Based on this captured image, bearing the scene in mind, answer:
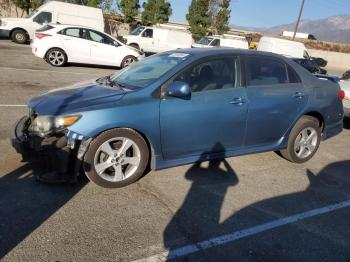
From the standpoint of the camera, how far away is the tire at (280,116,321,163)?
557 cm

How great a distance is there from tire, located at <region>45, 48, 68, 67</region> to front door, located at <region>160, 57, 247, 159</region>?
9959mm

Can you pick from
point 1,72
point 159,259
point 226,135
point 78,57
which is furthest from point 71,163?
point 78,57

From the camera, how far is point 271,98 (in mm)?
5125

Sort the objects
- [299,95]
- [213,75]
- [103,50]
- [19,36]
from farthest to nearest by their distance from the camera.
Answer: [19,36], [103,50], [299,95], [213,75]

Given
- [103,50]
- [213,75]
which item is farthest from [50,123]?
[103,50]

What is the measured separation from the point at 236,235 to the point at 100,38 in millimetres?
12048

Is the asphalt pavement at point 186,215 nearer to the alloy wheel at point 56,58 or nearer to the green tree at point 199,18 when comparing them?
the alloy wheel at point 56,58

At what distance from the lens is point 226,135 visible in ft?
15.8

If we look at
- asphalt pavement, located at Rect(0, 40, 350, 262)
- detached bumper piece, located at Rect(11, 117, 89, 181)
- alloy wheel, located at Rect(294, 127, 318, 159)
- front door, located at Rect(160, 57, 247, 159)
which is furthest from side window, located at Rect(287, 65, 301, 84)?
detached bumper piece, located at Rect(11, 117, 89, 181)

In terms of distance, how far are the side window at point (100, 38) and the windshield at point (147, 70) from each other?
30.2 ft

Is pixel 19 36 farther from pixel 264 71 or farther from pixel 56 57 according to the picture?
pixel 264 71

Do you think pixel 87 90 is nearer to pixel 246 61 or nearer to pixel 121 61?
pixel 246 61

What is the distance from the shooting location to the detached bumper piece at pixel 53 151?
4.01 metres

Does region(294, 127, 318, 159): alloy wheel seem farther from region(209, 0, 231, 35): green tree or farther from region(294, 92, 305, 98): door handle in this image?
A: region(209, 0, 231, 35): green tree
